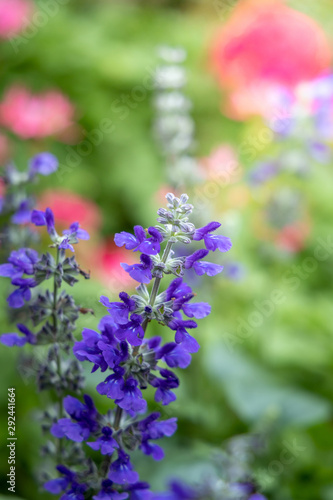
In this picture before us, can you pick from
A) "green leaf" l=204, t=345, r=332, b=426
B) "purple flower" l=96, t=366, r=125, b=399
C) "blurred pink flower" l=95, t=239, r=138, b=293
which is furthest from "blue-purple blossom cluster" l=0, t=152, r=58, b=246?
"green leaf" l=204, t=345, r=332, b=426

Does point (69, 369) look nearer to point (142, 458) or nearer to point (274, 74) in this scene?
point (142, 458)

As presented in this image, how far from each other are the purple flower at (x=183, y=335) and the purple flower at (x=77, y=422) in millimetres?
235

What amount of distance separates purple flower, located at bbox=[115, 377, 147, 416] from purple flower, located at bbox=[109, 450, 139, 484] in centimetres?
11

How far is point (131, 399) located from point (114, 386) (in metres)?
0.04

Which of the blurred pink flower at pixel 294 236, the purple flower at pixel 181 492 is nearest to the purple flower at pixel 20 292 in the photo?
the purple flower at pixel 181 492

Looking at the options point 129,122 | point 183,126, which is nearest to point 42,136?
point 129,122

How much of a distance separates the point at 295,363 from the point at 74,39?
3160 mm

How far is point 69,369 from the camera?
47.3 inches

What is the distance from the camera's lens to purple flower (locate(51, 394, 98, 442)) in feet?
3.36

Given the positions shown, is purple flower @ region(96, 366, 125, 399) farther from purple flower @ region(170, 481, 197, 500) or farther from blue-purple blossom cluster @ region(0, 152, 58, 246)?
purple flower @ region(170, 481, 197, 500)

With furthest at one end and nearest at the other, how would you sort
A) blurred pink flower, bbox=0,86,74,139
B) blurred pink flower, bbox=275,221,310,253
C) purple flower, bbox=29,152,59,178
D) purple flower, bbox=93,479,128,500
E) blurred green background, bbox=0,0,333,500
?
blurred pink flower, bbox=0,86,74,139
blurred pink flower, bbox=275,221,310,253
blurred green background, bbox=0,0,333,500
purple flower, bbox=29,152,59,178
purple flower, bbox=93,479,128,500

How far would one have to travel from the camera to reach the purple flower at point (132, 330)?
0.92 metres

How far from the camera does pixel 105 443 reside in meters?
0.98

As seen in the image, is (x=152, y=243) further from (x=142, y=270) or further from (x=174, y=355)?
(x=174, y=355)
